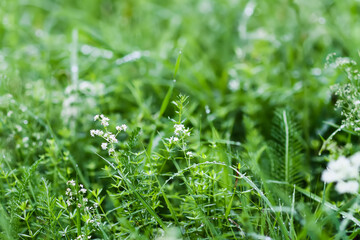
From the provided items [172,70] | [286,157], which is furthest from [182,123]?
[172,70]

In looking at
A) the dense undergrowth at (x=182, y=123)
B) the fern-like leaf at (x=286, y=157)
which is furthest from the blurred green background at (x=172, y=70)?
the fern-like leaf at (x=286, y=157)

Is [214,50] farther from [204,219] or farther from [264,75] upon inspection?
[204,219]

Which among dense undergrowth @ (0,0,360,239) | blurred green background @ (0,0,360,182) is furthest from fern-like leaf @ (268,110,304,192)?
blurred green background @ (0,0,360,182)

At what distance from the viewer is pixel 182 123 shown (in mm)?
1141

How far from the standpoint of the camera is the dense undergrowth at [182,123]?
1.03 metres

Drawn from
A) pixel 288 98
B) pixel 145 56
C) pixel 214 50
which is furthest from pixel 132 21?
pixel 288 98

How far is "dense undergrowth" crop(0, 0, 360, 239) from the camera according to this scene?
103 centimetres

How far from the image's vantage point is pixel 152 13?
280 centimetres

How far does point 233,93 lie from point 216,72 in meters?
0.30

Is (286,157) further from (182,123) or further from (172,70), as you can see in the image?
(172,70)

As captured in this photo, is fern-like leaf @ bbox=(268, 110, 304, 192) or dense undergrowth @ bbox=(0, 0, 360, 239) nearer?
dense undergrowth @ bbox=(0, 0, 360, 239)

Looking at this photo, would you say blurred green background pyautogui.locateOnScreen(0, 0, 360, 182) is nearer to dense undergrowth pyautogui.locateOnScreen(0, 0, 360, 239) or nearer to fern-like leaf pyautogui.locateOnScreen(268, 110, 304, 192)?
dense undergrowth pyautogui.locateOnScreen(0, 0, 360, 239)

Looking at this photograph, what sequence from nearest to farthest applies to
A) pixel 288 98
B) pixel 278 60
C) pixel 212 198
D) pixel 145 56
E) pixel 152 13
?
1. pixel 212 198
2. pixel 288 98
3. pixel 145 56
4. pixel 278 60
5. pixel 152 13

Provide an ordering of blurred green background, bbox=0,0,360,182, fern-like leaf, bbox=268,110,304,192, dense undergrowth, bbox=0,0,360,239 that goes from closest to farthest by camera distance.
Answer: dense undergrowth, bbox=0,0,360,239 → fern-like leaf, bbox=268,110,304,192 → blurred green background, bbox=0,0,360,182
